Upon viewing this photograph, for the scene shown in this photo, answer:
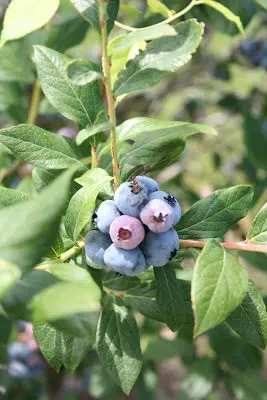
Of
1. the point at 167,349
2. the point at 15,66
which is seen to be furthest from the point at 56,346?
the point at 167,349

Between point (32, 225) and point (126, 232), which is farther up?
point (32, 225)

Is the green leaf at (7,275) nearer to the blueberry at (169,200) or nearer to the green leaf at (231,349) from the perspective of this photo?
the blueberry at (169,200)

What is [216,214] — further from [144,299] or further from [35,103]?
[35,103]

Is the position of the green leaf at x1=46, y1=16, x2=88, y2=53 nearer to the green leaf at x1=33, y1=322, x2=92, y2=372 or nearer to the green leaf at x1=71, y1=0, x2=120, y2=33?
the green leaf at x1=71, y1=0, x2=120, y2=33

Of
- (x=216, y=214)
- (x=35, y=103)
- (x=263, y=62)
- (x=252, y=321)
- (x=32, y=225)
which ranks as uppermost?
(x=32, y=225)

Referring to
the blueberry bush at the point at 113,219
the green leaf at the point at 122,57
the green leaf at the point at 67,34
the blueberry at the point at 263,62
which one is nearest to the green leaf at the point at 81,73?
the blueberry bush at the point at 113,219

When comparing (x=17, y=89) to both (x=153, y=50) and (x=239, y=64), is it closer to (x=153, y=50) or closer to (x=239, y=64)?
(x=153, y=50)

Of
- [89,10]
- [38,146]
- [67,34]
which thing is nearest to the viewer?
[89,10]

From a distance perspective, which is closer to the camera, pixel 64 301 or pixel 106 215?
pixel 64 301
